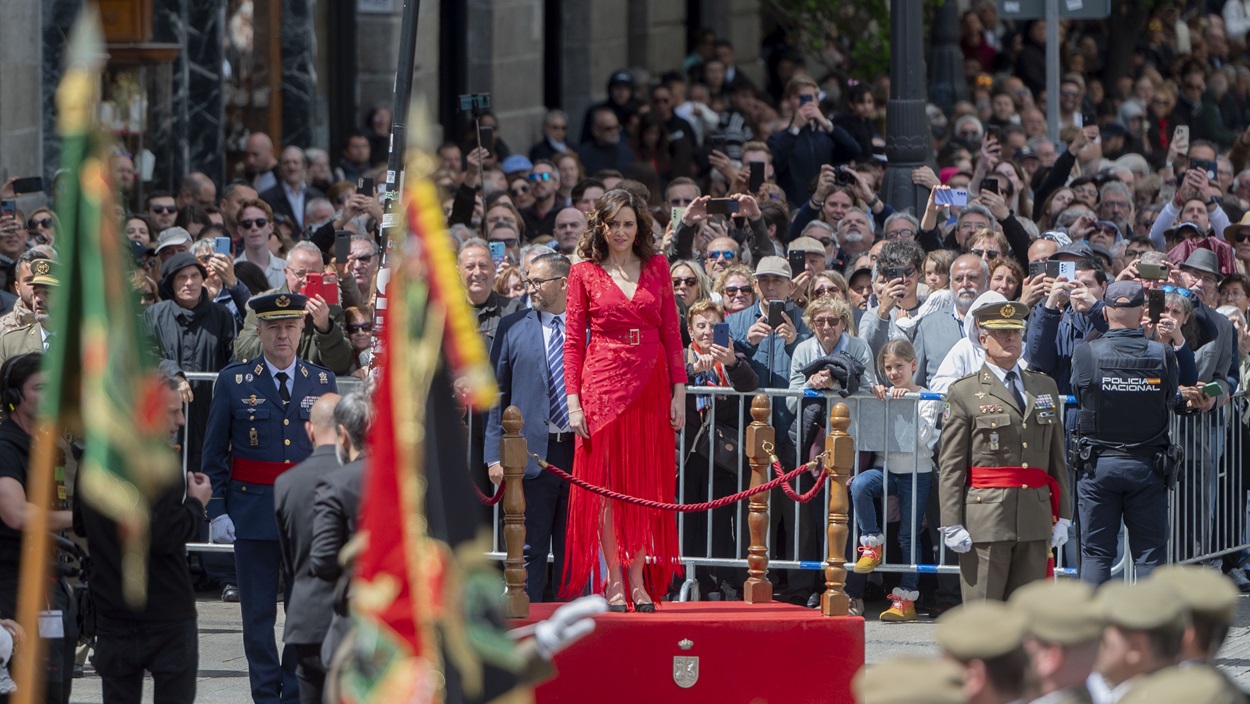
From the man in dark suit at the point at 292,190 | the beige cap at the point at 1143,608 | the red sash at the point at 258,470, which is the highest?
the man in dark suit at the point at 292,190

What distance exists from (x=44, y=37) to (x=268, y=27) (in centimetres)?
342

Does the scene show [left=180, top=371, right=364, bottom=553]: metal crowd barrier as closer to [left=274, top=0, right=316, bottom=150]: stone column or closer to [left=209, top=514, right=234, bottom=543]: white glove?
[left=209, top=514, right=234, bottom=543]: white glove

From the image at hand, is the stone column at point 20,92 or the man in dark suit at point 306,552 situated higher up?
the stone column at point 20,92

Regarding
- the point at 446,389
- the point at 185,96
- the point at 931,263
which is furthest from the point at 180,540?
the point at 185,96

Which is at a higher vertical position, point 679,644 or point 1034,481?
point 1034,481

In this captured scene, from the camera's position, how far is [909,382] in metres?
10.3

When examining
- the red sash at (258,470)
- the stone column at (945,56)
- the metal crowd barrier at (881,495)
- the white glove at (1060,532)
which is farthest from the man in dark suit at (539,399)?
the stone column at (945,56)

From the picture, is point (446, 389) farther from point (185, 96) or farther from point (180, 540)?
point (185, 96)

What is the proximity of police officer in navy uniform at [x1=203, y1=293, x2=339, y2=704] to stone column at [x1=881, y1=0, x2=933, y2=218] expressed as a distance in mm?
5835

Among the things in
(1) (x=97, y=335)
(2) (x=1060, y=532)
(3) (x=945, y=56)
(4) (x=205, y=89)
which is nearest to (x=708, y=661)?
(2) (x=1060, y=532)

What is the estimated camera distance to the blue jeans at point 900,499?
1038 cm

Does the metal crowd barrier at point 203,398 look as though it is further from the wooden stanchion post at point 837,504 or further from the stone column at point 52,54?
the stone column at point 52,54

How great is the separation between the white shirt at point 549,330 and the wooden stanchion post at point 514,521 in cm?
97

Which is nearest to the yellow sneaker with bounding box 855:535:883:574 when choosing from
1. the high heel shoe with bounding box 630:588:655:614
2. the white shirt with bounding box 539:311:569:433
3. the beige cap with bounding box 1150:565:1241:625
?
the high heel shoe with bounding box 630:588:655:614
